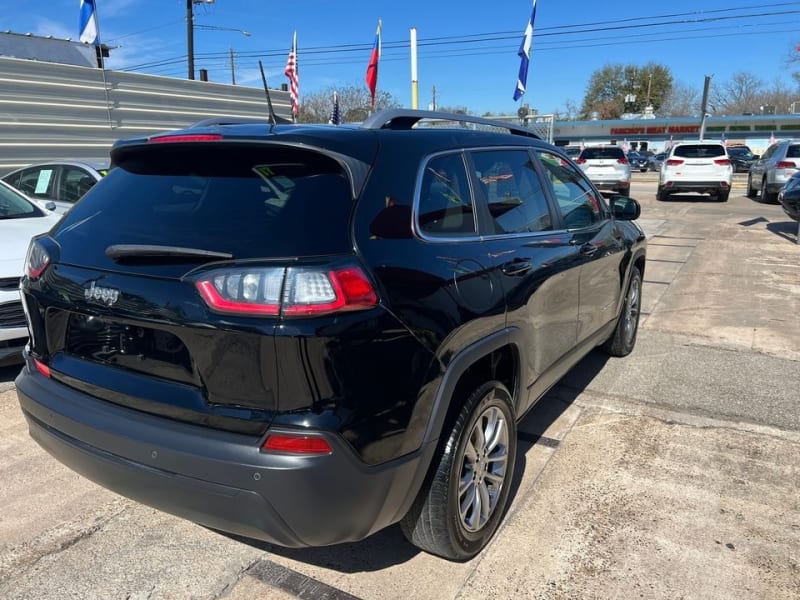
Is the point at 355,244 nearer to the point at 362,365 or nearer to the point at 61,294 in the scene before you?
the point at 362,365

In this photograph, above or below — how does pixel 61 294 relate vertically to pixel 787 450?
above

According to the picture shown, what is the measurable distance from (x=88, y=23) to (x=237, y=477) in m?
13.2

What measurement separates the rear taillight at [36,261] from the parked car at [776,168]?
18701 millimetres

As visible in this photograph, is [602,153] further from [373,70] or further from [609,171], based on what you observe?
[373,70]

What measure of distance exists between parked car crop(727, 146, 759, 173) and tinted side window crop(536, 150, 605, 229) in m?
40.1

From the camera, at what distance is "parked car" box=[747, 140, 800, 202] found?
56.2ft

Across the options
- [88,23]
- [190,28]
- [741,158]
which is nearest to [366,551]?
[88,23]

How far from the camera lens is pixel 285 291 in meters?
1.99

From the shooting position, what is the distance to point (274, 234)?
2.12 meters

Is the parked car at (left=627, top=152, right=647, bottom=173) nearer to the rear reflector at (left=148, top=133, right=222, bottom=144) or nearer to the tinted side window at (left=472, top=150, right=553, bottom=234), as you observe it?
the tinted side window at (left=472, top=150, right=553, bottom=234)

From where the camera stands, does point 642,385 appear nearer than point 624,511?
No

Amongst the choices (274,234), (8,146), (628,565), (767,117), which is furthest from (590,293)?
(767,117)

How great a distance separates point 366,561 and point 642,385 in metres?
2.89

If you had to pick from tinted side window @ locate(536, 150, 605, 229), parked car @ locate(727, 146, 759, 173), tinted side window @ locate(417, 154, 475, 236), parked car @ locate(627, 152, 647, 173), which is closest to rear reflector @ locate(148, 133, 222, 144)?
tinted side window @ locate(417, 154, 475, 236)
